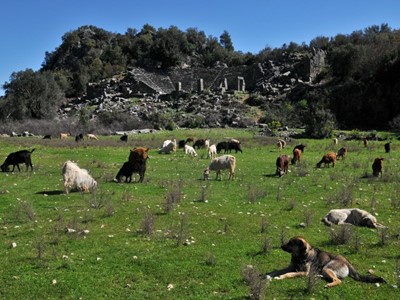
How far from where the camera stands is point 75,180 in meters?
19.8

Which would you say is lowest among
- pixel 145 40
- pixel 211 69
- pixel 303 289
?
pixel 303 289

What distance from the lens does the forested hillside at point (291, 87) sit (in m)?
76.9

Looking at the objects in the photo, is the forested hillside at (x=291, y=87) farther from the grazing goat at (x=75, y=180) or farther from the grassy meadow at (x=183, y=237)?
the grazing goat at (x=75, y=180)

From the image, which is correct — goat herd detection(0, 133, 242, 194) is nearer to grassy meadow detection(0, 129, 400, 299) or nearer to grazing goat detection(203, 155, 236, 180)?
grazing goat detection(203, 155, 236, 180)

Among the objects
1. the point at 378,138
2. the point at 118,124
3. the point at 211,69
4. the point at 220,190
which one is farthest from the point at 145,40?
the point at 220,190

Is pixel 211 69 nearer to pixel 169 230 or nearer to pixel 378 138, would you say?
pixel 378 138

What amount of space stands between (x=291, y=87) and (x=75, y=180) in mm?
80240

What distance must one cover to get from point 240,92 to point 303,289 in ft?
304

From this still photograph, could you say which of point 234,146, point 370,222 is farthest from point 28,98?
point 370,222

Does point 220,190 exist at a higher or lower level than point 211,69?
lower

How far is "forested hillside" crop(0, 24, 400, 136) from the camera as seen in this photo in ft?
252

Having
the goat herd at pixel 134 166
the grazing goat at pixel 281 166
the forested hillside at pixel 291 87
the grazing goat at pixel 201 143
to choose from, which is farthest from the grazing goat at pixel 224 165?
the forested hillside at pixel 291 87

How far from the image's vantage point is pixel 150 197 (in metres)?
18.8

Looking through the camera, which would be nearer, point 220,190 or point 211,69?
point 220,190
